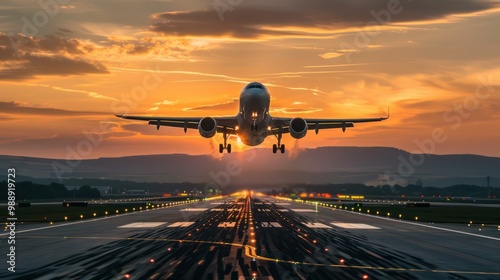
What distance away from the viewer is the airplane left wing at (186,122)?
226 feet

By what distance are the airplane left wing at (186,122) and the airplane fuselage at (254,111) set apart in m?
1.51

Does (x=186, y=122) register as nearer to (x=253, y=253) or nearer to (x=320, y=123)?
(x=320, y=123)

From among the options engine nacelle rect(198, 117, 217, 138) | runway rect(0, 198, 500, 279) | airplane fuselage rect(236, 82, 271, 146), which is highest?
airplane fuselage rect(236, 82, 271, 146)

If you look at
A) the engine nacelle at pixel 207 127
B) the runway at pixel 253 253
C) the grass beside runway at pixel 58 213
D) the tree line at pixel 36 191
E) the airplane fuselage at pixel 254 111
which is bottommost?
the runway at pixel 253 253

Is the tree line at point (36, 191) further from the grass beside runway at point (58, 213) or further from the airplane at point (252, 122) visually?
the airplane at point (252, 122)

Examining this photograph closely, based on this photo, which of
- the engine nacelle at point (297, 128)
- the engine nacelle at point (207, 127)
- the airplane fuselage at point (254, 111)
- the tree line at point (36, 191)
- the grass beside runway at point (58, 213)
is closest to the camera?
the airplane fuselage at point (254, 111)

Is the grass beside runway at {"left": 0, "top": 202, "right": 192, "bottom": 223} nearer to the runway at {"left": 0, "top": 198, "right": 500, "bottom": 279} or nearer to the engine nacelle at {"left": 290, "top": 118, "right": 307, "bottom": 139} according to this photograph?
the runway at {"left": 0, "top": 198, "right": 500, "bottom": 279}

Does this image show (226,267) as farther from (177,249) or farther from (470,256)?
(470,256)

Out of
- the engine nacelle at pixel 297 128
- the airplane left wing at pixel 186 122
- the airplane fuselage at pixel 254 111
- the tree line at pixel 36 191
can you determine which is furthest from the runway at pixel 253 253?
the tree line at pixel 36 191

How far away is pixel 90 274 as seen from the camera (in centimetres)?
2595

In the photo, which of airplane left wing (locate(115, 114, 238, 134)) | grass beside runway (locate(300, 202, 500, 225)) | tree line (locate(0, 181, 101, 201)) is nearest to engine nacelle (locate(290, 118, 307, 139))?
airplane left wing (locate(115, 114, 238, 134))

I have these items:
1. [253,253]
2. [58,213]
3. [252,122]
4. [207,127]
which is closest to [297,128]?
[252,122]

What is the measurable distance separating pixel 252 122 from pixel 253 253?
1230 inches

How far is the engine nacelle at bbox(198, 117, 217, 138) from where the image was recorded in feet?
206
